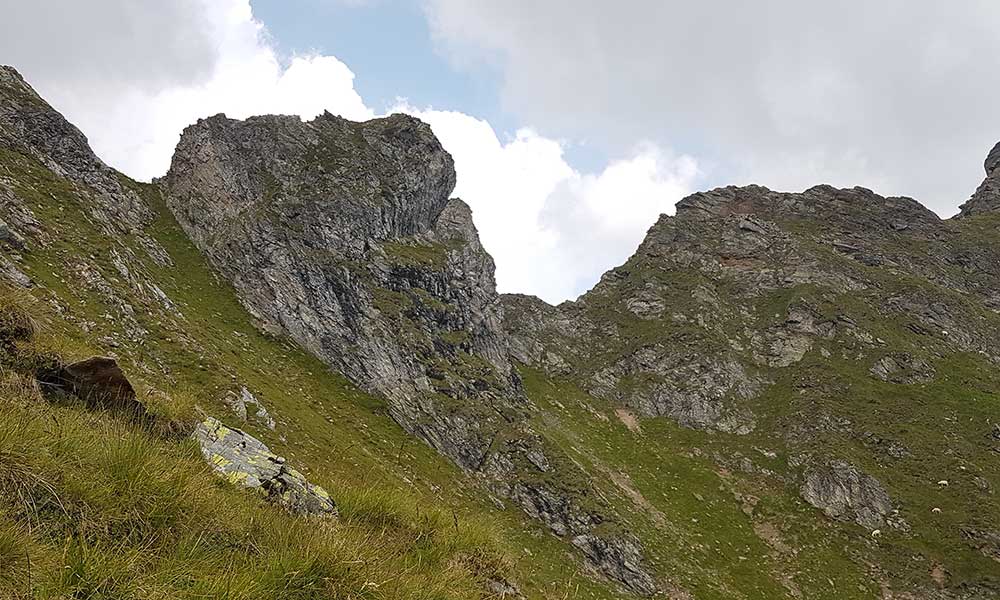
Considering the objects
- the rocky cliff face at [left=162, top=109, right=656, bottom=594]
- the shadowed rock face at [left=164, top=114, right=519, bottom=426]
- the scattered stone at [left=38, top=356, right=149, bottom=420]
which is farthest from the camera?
the shadowed rock face at [left=164, top=114, right=519, bottom=426]

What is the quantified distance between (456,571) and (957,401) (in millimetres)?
63736

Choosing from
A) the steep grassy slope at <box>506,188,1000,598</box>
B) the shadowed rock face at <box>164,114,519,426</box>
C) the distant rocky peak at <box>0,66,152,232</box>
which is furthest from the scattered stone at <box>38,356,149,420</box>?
the steep grassy slope at <box>506,188,1000,598</box>

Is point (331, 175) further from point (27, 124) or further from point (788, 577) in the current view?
point (788, 577)

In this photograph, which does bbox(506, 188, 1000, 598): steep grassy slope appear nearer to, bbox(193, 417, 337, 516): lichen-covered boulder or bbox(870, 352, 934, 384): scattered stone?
bbox(870, 352, 934, 384): scattered stone

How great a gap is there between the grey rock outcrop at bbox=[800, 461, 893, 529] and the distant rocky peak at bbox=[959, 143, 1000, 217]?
87771mm

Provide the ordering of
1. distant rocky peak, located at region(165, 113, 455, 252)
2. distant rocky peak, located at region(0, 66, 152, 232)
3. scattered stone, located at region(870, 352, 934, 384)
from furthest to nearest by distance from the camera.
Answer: scattered stone, located at region(870, 352, 934, 384), distant rocky peak, located at region(165, 113, 455, 252), distant rocky peak, located at region(0, 66, 152, 232)

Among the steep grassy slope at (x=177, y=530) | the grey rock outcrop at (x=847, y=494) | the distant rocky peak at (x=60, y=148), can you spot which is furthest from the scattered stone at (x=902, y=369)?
the distant rocky peak at (x=60, y=148)

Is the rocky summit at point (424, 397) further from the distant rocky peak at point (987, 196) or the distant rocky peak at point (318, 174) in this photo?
the distant rocky peak at point (987, 196)

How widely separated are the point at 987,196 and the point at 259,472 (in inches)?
5651

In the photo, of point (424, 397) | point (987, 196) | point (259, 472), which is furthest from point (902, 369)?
point (987, 196)

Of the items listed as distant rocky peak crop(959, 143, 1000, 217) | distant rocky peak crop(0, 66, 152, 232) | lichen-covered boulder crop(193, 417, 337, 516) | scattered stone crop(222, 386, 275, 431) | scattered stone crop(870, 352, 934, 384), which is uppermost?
distant rocky peak crop(959, 143, 1000, 217)

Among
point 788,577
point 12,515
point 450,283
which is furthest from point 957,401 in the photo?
point 12,515

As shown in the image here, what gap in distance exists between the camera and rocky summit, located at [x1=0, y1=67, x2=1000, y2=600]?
5371 millimetres

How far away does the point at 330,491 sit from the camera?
28.7 feet
